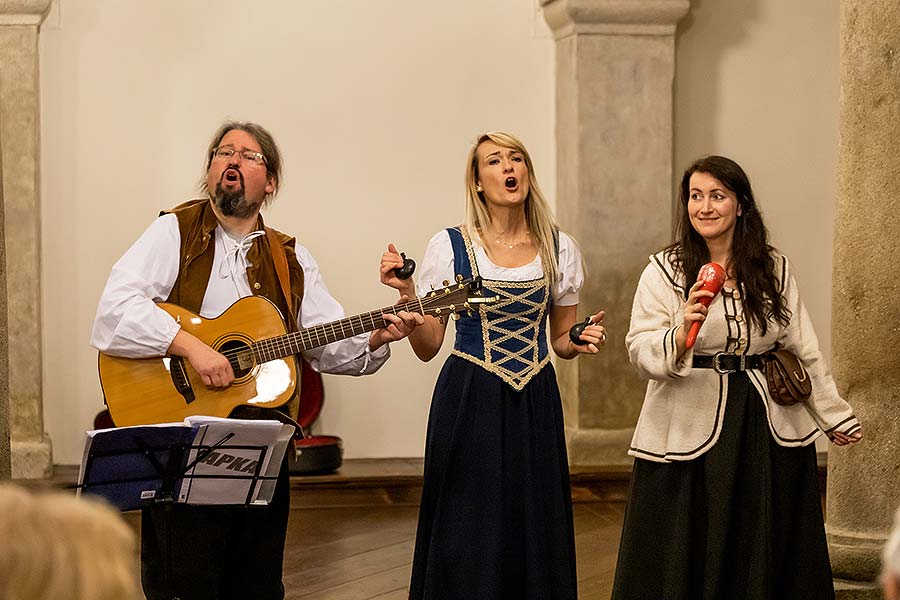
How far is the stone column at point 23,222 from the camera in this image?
7.10 m

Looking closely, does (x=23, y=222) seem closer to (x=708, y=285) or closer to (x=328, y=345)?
(x=328, y=345)

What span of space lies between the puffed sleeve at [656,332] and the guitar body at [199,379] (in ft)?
3.72

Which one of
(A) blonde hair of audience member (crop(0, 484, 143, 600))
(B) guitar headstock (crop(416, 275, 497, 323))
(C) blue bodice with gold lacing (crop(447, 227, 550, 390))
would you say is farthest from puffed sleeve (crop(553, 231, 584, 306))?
(A) blonde hair of audience member (crop(0, 484, 143, 600))

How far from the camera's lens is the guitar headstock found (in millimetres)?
4340

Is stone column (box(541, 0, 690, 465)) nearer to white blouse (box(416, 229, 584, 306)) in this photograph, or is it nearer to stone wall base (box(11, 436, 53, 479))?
white blouse (box(416, 229, 584, 306))

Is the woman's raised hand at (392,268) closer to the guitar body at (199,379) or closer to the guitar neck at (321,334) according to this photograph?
the guitar neck at (321,334)

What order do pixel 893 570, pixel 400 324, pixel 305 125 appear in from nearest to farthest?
pixel 893 570 → pixel 400 324 → pixel 305 125

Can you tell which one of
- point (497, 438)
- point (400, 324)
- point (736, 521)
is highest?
point (400, 324)

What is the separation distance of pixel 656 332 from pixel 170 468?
1631mm

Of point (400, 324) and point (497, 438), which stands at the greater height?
point (400, 324)

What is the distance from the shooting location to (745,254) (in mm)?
4367

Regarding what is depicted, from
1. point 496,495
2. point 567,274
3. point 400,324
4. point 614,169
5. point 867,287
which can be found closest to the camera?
point 400,324

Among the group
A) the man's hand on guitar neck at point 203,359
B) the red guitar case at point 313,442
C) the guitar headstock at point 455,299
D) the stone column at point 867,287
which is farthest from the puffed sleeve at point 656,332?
the red guitar case at point 313,442

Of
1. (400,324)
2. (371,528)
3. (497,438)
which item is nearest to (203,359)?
(400,324)
